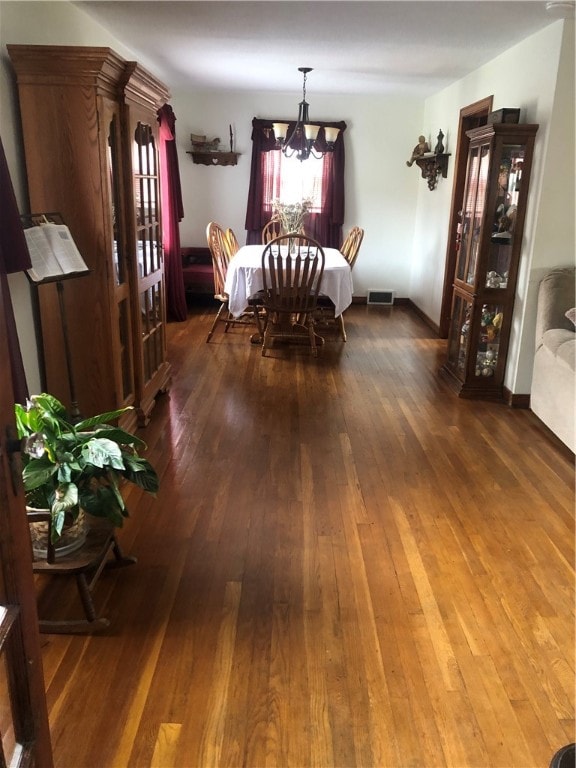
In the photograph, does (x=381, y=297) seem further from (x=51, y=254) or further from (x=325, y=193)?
(x=51, y=254)

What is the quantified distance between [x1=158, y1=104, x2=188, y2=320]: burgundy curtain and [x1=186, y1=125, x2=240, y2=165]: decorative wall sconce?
1.82 feet

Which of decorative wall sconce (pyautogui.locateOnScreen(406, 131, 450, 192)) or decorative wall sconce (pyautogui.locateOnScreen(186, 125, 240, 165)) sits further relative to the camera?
decorative wall sconce (pyautogui.locateOnScreen(186, 125, 240, 165))

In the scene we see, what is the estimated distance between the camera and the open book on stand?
2291 mm

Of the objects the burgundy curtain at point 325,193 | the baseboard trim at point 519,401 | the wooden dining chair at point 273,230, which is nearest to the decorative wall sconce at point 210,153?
the burgundy curtain at point 325,193

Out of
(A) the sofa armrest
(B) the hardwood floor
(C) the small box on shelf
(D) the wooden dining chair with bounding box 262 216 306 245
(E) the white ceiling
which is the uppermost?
(E) the white ceiling

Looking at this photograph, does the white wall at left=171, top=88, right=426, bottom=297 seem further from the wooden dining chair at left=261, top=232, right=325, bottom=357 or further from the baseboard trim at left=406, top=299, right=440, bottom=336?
the wooden dining chair at left=261, top=232, right=325, bottom=357

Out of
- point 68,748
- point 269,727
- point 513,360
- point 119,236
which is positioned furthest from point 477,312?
point 68,748

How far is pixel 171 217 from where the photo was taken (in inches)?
232

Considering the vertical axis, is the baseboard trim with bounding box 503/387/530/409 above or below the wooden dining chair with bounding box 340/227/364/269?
below

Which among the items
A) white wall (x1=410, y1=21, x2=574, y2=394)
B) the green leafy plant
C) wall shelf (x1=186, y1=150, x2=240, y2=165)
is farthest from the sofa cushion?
wall shelf (x1=186, y1=150, x2=240, y2=165)

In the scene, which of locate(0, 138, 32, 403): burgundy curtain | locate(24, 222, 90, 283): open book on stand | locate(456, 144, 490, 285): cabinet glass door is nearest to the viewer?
locate(0, 138, 32, 403): burgundy curtain

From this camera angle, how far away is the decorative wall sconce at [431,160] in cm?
569

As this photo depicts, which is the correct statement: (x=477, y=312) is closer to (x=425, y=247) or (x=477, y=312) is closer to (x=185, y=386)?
(x=185, y=386)

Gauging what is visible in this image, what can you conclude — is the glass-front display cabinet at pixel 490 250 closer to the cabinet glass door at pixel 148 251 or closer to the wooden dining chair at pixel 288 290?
the wooden dining chair at pixel 288 290
